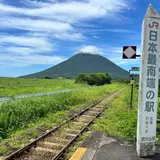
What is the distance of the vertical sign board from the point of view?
198 inches

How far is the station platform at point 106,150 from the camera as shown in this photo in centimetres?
526

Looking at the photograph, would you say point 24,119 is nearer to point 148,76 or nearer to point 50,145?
point 50,145

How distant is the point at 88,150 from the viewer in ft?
18.7

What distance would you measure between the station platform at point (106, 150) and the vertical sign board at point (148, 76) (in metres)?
0.42

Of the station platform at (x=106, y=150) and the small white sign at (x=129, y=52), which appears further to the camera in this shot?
the small white sign at (x=129, y=52)

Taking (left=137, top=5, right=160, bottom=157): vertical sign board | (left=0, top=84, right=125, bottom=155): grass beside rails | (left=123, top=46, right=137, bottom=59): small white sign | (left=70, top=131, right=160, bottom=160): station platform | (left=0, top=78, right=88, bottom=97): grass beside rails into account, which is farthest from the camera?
(left=0, top=78, right=88, bottom=97): grass beside rails

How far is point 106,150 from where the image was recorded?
18.6 feet

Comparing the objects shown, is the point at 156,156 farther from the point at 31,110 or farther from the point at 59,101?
the point at 59,101

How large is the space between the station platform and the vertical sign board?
42 cm

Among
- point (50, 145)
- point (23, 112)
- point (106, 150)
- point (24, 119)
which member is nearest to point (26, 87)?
point (23, 112)

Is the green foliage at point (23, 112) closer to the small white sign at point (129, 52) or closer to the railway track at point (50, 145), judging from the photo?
the railway track at point (50, 145)

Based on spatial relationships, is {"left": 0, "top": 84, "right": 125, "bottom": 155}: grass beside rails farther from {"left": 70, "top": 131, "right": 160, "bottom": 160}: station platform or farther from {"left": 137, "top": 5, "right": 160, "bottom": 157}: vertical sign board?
{"left": 137, "top": 5, "right": 160, "bottom": 157}: vertical sign board

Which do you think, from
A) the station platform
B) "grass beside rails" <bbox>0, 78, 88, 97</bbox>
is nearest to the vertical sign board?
the station platform

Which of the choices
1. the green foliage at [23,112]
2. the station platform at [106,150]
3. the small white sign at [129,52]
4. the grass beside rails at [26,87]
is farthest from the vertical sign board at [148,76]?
the grass beside rails at [26,87]
